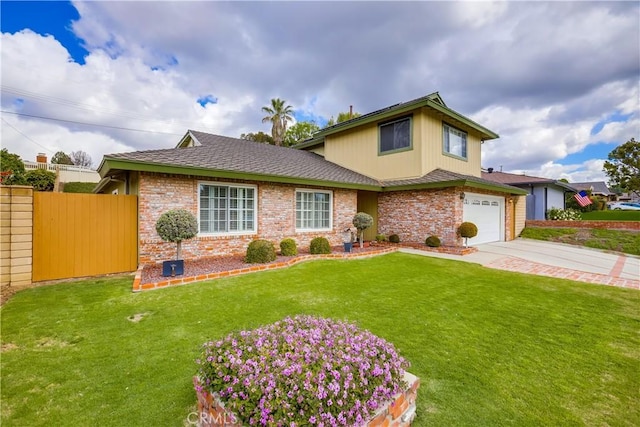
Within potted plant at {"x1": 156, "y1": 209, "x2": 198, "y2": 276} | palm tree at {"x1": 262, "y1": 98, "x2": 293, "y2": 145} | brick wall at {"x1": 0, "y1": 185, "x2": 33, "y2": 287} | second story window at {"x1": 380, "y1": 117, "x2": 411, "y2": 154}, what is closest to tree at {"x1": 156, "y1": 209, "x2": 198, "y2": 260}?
potted plant at {"x1": 156, "y1": 209, "x2": 198, "y2": 276}

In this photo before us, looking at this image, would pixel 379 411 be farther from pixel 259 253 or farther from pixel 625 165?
pixel 625 165

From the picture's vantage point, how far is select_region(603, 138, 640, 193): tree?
968 inches

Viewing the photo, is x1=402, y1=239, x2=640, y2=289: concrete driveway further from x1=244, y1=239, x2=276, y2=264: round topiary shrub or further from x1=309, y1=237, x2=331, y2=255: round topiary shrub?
x1=244, y1=239, x2=276, y2=264: round topiary shrub

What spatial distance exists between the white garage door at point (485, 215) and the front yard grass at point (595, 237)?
2.41 metres

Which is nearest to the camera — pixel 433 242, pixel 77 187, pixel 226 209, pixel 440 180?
pixel 226 209

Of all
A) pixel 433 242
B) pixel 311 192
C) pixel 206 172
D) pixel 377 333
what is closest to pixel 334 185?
pixel 311 192

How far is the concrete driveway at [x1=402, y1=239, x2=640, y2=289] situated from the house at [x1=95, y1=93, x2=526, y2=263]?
4.20ft

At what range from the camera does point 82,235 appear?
6.57m

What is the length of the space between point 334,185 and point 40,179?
22701mm

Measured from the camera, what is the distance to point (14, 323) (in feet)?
13.1

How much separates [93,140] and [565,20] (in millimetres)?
40111

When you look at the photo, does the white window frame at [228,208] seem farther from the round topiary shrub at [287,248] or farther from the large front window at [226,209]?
the round topiary shrub at [287,248]

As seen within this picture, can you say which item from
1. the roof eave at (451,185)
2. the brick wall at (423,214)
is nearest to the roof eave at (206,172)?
the roof eave at (451,185)

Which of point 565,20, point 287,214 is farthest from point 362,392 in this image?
point 565,20
